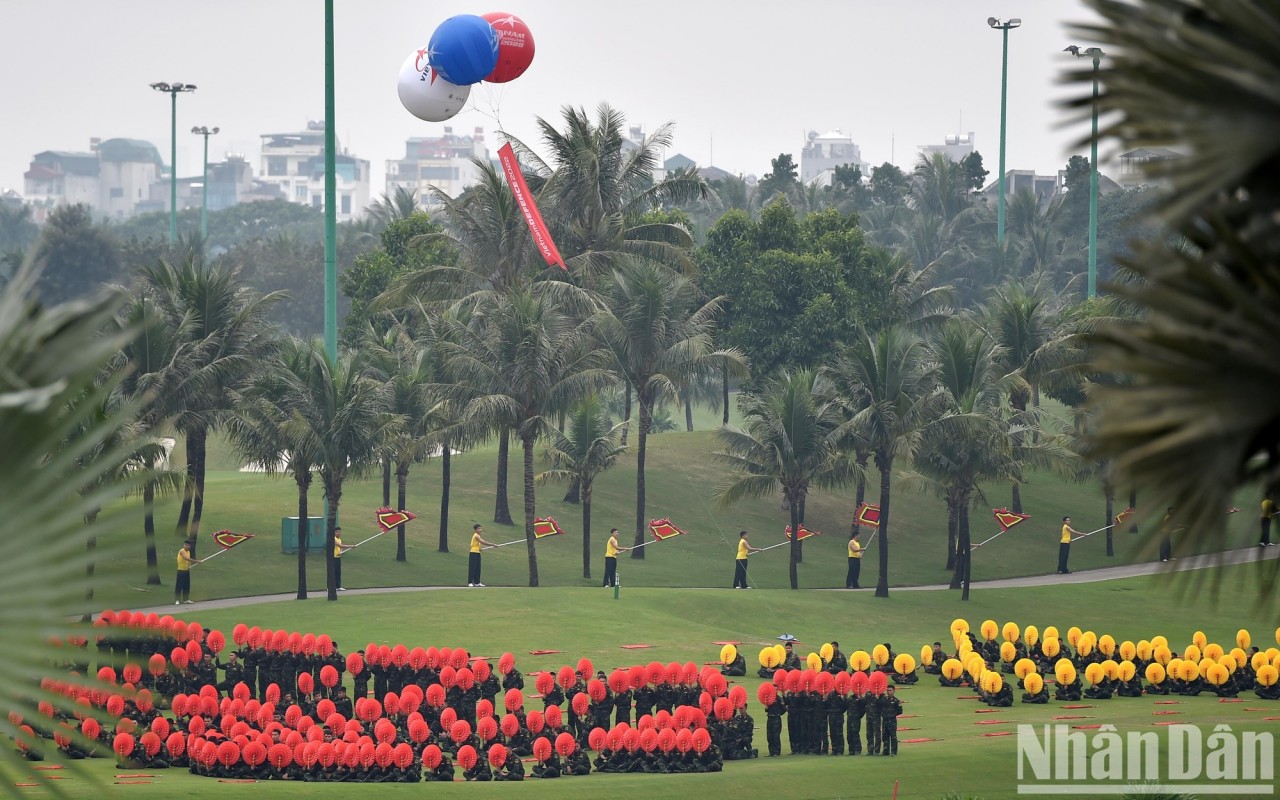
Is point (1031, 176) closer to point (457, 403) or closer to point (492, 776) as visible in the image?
point (457, 403)

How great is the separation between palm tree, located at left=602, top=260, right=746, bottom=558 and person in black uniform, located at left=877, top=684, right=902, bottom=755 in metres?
20.8

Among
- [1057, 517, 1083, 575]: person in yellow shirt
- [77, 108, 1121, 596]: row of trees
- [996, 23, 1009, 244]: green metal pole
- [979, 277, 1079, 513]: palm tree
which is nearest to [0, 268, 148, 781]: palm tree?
[77, 108, 1121, 596]: row of trees

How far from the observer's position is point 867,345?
39656 millimetres

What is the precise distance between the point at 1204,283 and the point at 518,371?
33.7 metres

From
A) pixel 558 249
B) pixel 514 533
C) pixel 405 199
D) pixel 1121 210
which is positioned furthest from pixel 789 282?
pixel 405 199

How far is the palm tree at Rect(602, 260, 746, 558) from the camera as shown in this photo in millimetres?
43062

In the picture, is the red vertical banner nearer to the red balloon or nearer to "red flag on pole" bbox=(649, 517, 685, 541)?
the red balloon

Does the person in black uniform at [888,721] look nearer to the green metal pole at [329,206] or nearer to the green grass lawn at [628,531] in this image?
the green grass lawn at [628,531]

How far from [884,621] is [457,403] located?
12163 millimetres

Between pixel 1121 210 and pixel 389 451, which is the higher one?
pixel 1121 210

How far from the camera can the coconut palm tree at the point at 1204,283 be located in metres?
4.27

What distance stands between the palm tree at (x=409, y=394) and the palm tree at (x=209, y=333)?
428 centimetres

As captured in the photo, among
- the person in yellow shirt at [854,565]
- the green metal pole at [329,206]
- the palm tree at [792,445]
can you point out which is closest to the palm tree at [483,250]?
the green metal pole at [329,206]

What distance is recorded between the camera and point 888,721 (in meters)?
22.0
